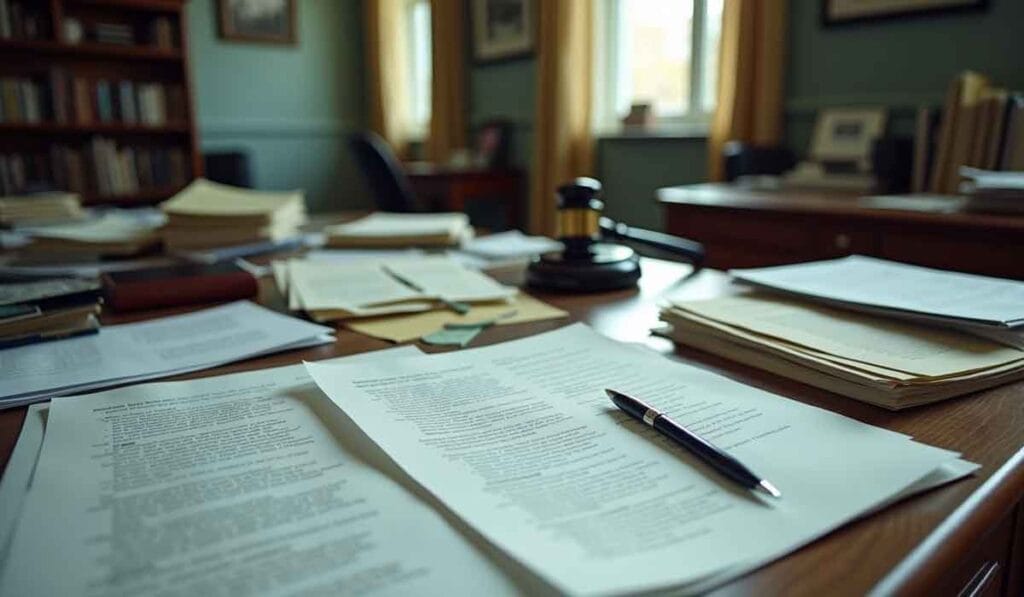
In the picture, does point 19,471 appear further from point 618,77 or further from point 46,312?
point 618,77

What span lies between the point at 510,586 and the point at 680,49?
3.35 meters

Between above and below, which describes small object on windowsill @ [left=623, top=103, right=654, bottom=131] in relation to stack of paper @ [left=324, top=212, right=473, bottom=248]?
above

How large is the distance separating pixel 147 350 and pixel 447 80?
401cm

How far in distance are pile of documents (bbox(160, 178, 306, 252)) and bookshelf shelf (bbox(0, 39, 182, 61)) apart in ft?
9.83

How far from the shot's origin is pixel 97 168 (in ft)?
12.8

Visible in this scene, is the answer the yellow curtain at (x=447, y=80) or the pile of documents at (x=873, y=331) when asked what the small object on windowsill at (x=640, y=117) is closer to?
the yellow curtain at (x=447, y=80)

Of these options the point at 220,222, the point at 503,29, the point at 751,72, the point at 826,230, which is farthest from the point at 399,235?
the point at 503,29

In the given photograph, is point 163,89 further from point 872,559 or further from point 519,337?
point 872,559

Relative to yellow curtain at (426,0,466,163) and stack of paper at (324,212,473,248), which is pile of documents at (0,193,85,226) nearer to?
stack of paper at (324,212,473,248)

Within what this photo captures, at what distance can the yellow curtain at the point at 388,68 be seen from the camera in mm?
4984

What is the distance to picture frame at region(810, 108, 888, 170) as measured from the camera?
2361mm

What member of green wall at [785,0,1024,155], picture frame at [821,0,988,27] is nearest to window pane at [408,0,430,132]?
green wall at [785,0,1024,155]

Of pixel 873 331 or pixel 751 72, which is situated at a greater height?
pixel 751 72

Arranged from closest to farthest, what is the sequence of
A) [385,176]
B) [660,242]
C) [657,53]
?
[660,242]
[385,176]
[657,53]
